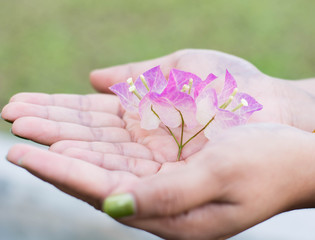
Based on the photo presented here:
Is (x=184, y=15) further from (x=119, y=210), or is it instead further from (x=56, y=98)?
(x=119, y=210)

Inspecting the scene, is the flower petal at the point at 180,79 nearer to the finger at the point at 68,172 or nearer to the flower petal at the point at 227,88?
the flower petal at the point at 227,88

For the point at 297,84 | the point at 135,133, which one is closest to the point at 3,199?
the point at 135,133

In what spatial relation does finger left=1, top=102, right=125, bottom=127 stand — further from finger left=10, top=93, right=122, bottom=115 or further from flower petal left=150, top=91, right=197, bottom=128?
flower petal left=150, top=91, right=197, bottom=128

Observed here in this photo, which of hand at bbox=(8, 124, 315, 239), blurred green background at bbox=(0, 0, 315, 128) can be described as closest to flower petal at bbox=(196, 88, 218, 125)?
hand at bbox=(8, 124, 315, 239)

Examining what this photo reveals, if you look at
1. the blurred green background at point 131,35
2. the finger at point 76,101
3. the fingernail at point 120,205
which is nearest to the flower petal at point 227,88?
the finger at point 76,101

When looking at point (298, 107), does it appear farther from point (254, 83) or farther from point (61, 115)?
point (61, 115)
